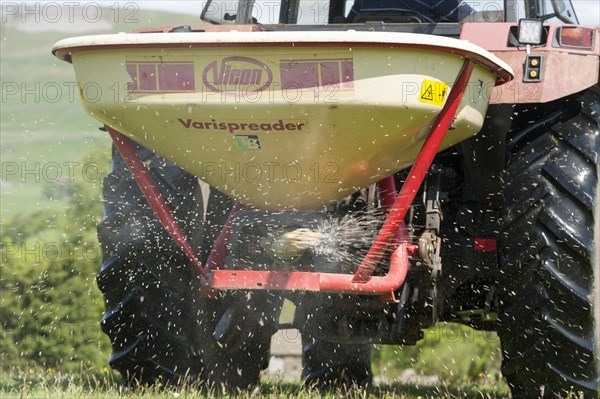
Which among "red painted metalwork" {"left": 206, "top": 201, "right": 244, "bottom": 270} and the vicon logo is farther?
"red painted metalwork" {"left": 206, "top": 201, "right": 244, "bottom": 270}

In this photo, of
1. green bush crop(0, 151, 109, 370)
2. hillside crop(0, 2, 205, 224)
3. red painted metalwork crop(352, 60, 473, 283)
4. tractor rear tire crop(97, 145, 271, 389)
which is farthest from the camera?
hillside crop(0, 2, 205, 224)

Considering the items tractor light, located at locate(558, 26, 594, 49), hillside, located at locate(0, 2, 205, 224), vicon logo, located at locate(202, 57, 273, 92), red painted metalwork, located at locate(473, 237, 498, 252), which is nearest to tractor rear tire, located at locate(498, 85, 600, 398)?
tractor light, located at locate(558, 26, 594, 49)

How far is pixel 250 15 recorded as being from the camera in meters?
5.45

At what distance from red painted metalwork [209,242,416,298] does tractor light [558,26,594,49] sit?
3.44 feet

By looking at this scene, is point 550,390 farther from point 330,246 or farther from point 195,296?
point 195,296

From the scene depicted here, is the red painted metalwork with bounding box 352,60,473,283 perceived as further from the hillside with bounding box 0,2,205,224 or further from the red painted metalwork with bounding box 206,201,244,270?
the hillside with bounding box 0,2,205,224

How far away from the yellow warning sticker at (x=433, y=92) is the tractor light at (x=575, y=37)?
640 millimetres

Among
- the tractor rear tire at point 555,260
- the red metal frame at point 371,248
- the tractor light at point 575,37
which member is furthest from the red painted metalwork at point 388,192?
the tractor light at point 575,37

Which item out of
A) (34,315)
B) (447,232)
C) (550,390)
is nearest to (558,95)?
(447,232)

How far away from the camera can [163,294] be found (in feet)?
16.0

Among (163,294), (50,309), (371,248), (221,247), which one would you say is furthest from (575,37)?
(50,309)

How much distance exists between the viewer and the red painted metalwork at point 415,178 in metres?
3.90

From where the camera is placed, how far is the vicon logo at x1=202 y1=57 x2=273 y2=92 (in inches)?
146

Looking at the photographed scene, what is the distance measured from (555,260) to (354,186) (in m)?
0.85
